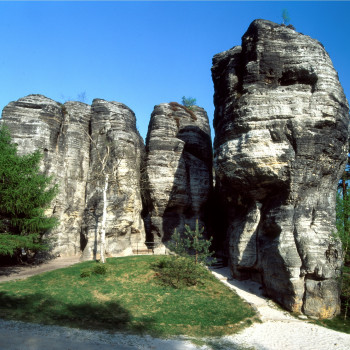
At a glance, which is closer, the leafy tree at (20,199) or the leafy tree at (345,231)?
the leafy tree at (345,231)

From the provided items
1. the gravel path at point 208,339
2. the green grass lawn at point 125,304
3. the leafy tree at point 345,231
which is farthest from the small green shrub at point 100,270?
the leafy tree at point 345,231

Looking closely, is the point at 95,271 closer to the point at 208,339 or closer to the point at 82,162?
the point at 208,339

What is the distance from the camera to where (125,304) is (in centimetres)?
1537

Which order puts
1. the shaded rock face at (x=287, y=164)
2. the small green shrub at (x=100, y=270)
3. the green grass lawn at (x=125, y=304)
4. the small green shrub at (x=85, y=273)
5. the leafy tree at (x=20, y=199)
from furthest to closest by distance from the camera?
the leafy tree at (x=20, y=199) → the small green shrub at (x=100, y=270) → the small green shrub at (x=85, y=273) → the shaded rock face at (x=287, y=164) → the green grass lawn at (x=125, y=304)

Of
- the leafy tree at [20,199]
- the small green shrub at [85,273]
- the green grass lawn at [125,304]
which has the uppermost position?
the leafy tree at [20,199]

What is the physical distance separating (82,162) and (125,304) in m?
18.1

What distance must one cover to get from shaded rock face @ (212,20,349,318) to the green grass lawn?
11.4 ft

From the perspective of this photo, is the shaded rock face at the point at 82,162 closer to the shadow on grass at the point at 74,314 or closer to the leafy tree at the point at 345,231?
the shadow on grass at the point at 74,314

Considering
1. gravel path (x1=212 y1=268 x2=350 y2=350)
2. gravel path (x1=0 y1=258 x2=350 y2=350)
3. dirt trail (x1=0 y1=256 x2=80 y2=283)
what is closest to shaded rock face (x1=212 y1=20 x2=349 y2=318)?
gravel path (x1=212 y1=268 x2=350 y2=350)

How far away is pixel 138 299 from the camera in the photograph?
52.9 ft

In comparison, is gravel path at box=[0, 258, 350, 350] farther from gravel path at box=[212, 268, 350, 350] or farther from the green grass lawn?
the green grass lawn

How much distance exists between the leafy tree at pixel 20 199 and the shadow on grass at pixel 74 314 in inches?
234

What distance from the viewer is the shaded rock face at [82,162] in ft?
87.1

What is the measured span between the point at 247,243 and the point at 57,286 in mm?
12224
